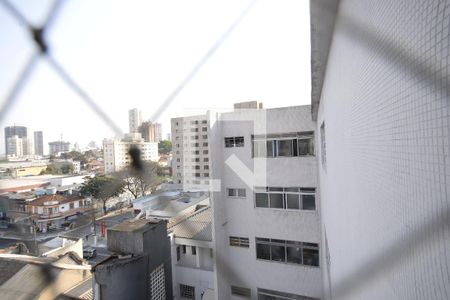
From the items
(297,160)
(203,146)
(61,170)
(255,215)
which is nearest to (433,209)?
(61,170)

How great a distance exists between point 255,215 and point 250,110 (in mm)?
1483

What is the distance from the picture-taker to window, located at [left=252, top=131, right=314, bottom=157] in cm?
372

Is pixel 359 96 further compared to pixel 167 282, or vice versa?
pixel 167 282

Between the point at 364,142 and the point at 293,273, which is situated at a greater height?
the point at 364,142

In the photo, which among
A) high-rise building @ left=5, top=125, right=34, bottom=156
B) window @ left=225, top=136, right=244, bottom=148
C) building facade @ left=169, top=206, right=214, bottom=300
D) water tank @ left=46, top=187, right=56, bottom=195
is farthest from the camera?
building facade @ left=169, top=206, right=214, bottom=300

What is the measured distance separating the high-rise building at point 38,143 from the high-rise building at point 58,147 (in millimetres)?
13

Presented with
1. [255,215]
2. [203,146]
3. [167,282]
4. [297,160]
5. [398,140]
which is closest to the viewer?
[398,140]

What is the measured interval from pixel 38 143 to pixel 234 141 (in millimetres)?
3633

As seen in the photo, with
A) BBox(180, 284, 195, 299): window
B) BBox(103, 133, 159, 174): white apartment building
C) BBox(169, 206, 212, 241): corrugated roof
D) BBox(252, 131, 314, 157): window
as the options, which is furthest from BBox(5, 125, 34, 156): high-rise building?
BBox(180, 284, 195, 299): window

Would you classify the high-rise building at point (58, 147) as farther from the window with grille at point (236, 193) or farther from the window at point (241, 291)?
the window at point (241, 291)

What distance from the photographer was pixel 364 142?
0.55m

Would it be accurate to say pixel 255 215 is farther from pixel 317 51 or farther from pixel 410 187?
pixel 410 187

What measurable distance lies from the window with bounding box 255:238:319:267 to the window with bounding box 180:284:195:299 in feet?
4.23

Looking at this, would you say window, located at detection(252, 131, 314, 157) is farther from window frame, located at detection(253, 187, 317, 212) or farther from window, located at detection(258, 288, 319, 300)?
window, located at detection(258, 288, 319, 300)
